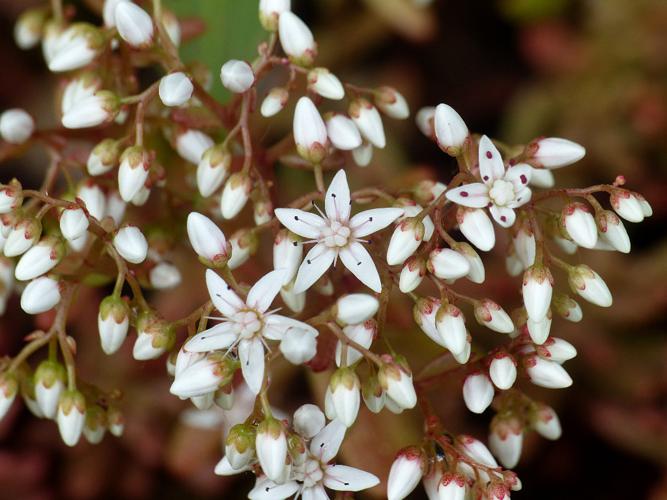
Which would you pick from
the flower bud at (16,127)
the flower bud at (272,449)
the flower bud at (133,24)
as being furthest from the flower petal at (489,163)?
the flower bud at (16,127)

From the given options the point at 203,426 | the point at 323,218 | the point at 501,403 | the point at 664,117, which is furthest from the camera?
the point at 664,117

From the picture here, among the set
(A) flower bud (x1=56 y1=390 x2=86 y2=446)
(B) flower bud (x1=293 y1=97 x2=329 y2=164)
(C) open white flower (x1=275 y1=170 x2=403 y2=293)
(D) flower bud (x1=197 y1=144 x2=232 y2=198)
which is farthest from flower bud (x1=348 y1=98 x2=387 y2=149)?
(A) flower bud (x1=56 y1=390 x2=86 y2=446)

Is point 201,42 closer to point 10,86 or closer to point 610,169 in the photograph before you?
point 10,86

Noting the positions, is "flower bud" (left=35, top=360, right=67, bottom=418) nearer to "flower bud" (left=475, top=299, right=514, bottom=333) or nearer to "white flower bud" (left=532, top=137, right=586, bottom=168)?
"flower bud" (left=475, top=299, right=514, bottom=333)

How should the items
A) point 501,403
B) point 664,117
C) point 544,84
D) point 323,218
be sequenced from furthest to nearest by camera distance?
point 544,84, point 664,117, point 501,403, point 323,218

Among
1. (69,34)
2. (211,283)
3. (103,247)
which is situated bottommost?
(103,247)

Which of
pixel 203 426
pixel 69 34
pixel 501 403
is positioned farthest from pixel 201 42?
pixel 501 403

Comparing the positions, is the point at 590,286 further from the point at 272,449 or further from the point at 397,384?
the point at 272,449

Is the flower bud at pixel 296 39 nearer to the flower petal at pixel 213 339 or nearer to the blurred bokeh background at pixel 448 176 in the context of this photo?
the blurred bokeh background at pixel 448 176
